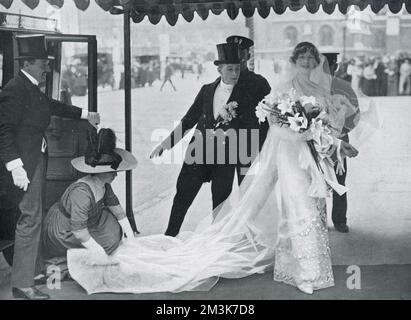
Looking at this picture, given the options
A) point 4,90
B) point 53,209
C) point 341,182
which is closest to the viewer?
point 4,90

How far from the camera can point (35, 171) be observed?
16.4ft

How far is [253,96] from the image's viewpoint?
531 centimetres

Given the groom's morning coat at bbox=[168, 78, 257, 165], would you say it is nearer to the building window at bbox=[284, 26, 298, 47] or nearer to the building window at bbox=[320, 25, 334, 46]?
the building window at bbox=[284, 26, 298, 47]

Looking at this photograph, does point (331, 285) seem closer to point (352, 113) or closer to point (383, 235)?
point (383, 235)

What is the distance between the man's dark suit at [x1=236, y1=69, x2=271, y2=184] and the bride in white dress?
84 millimetres

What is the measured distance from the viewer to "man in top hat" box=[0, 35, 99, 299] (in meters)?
4.84

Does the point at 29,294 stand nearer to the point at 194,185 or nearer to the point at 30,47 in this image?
Answer: the point at 194,185

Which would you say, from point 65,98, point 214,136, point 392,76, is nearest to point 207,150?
point 214,136

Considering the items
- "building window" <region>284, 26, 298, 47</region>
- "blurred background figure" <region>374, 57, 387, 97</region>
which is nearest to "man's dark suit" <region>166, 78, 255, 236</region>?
"building window" <region>284, 26, 298, 47</region>

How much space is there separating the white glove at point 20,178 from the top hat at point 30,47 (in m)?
0.85

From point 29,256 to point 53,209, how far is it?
414mm


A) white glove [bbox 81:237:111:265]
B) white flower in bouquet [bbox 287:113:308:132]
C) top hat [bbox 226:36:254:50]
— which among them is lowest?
white glove [bbox 81:237:111:265]

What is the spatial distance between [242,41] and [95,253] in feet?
6.73
